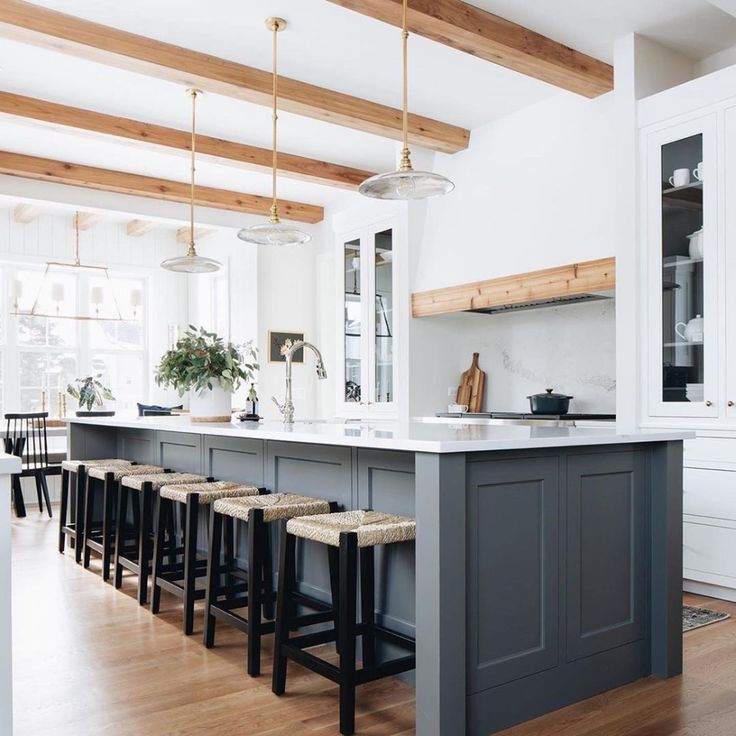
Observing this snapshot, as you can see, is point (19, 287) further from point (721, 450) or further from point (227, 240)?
point (721, 450)

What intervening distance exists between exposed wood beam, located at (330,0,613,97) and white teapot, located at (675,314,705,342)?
5.20 ft

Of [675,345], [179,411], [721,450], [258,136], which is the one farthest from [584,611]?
[179,411]

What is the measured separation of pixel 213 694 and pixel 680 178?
3.32m

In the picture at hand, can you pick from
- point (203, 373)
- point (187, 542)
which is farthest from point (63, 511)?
point (187, 542)

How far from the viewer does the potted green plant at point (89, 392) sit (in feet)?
27.0

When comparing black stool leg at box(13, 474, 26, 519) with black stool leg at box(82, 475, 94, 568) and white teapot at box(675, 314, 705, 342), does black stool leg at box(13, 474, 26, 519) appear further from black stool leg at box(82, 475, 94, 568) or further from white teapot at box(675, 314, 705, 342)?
white teapot at box(675, 314, 705, 342)

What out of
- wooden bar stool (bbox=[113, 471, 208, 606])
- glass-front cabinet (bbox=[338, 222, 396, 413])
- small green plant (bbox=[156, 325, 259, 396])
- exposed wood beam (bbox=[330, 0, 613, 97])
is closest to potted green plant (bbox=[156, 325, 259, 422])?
small green plant (bbox=[156, 325, 259, 396])

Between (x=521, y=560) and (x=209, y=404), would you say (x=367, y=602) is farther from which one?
(x=209, y=404)

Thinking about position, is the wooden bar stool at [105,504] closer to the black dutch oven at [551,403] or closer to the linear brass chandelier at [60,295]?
the black dutch oven at [551,403]

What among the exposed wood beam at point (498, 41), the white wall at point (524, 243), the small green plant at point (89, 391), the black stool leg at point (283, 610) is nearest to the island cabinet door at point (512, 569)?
the black stool leg at point (283, 610)

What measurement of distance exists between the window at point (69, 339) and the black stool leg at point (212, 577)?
19.0 ft

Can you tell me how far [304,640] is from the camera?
100 inches

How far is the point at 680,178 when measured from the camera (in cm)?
392

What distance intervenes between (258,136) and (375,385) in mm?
2206
